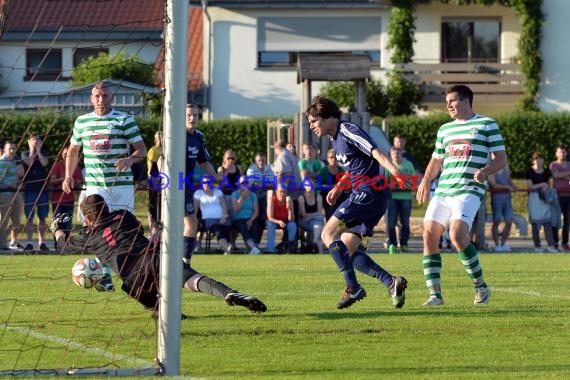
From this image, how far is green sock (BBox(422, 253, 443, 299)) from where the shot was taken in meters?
10.8

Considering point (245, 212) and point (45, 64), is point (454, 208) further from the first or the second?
point (245, 212)

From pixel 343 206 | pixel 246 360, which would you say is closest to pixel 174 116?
pixel 246 360

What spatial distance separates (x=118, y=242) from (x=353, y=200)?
247 centimetres

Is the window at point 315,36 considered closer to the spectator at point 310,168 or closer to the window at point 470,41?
the window at point 470,41

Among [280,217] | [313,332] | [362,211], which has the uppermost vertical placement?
[362,211]

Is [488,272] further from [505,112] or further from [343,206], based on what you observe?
[505,112]

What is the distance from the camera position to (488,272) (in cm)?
1497

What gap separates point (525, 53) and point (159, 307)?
32.7 metres

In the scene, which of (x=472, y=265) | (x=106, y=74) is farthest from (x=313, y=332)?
(x=106, y=74)

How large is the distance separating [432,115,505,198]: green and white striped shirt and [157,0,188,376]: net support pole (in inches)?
159

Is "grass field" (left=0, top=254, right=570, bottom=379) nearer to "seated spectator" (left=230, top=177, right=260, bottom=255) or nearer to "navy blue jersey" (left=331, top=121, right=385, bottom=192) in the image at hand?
"navy blue jersey" (left=331, top=121, right=385, bottom=192)

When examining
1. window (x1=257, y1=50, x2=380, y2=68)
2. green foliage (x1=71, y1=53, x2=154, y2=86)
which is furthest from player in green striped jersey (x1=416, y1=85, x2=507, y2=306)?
window (x1=257, y1=50, x2=380, y2=68)

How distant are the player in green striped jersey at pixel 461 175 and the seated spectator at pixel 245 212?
32.3 feet

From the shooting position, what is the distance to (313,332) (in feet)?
29.3
